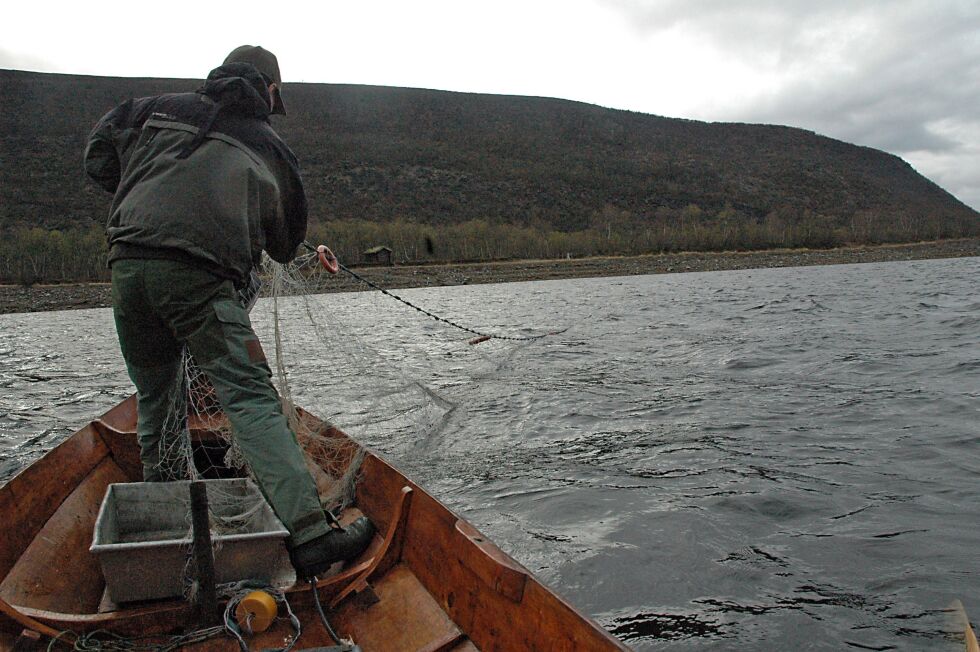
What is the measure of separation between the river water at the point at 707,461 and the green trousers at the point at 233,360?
90.7 inches

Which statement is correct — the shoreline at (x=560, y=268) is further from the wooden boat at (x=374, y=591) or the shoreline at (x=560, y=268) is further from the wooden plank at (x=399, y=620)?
the wooden plank at (x=399, y=620)

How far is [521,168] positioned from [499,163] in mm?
4052

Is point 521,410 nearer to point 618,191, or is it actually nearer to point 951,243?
point 951,243

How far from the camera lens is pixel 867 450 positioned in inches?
295

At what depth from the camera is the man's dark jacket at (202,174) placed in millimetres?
3189

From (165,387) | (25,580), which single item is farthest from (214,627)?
(165,387)

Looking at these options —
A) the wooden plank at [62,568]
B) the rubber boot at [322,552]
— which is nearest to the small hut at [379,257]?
the wooden plank at [62,568]

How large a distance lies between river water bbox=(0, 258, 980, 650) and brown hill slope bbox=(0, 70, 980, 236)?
272ft

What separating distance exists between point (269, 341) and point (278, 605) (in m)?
14.9

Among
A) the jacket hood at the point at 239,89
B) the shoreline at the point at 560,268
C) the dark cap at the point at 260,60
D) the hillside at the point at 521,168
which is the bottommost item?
the shoreline at the point at 560,268

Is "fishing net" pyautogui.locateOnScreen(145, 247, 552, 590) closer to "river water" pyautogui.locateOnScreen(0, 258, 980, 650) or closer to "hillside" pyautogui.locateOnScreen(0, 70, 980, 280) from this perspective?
"river water" pyautogui.locateOnScreen(0, 258, 980, 650)

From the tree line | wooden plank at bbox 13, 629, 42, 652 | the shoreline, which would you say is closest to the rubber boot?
wooden plank at bbox 13, 629, 42, 652

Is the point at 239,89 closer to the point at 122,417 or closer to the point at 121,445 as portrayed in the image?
the point at 121,445

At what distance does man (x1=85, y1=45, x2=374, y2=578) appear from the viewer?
3.17 m
